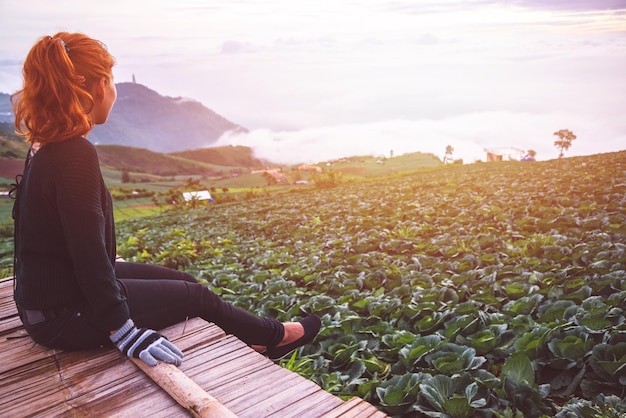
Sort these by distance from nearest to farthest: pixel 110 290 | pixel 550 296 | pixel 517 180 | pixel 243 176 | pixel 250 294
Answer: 1. pixel 110 290
2. pixel 550 296
3. pixel 250 294
4. pixel 517 180
5. pixel 243 176

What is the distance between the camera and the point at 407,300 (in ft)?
10.3

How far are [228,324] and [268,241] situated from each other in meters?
3.48

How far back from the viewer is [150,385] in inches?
67.1

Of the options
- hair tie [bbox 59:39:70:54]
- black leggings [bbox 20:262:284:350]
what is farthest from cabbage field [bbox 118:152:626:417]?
hair tie [bbox 59:39:70:54]

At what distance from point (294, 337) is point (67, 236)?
1.29 m

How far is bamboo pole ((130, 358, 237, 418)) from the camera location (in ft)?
4.76

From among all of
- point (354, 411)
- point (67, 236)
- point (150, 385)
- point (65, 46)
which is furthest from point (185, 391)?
point (65, 46)

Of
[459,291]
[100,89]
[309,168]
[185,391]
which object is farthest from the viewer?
[309,168]

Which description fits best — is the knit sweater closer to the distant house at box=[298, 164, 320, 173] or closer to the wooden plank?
the wooden plank

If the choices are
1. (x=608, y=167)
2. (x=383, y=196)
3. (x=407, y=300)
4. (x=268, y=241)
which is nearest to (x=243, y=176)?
(x=383, y=196)

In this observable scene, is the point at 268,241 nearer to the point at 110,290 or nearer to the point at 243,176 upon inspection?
the point at 110,290

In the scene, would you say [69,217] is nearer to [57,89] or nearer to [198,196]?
[57,89]

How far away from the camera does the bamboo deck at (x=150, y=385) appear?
1544 millimetres

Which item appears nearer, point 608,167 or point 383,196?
point 608,167
